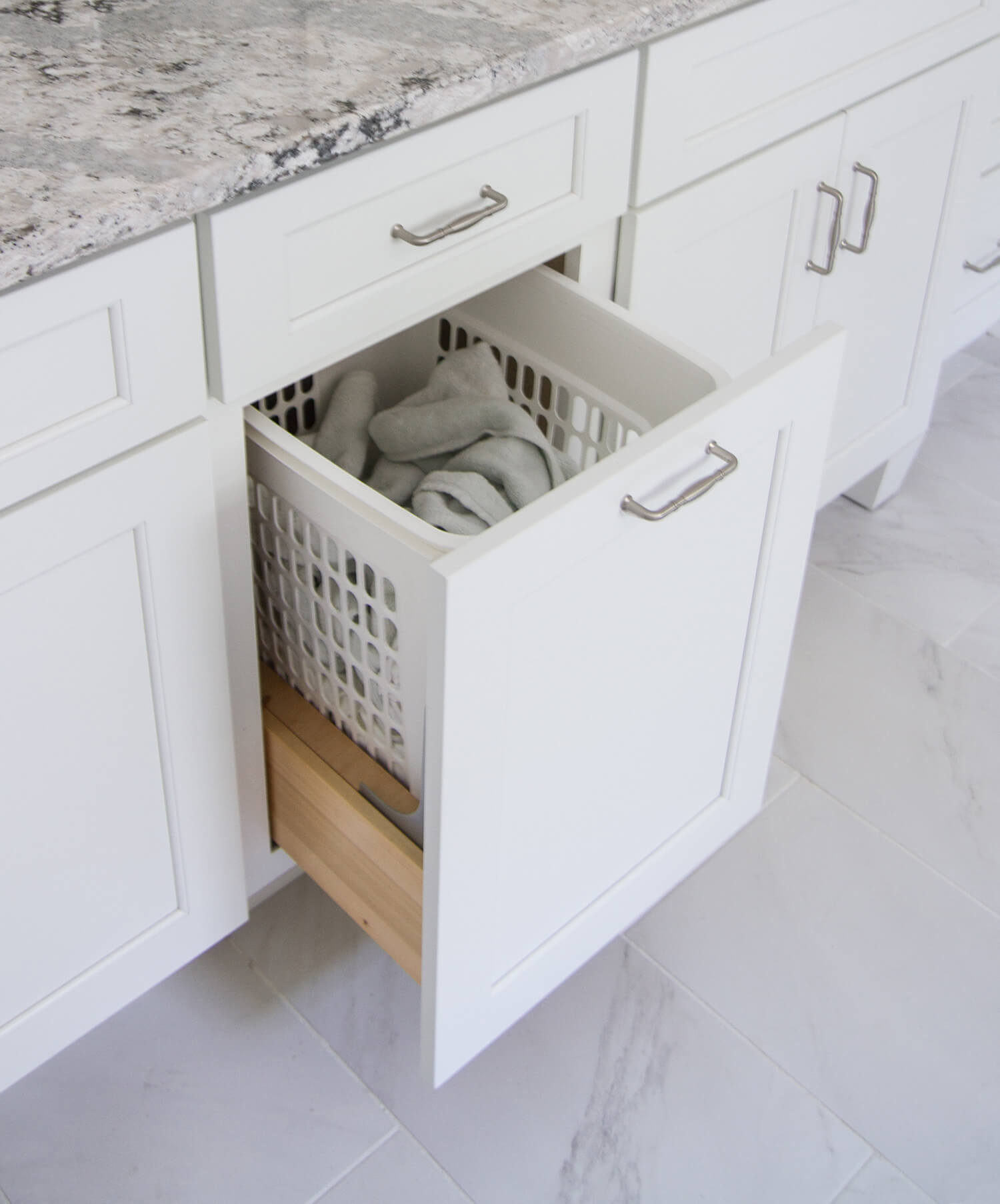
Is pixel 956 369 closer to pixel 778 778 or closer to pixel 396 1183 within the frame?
pixel 778 778

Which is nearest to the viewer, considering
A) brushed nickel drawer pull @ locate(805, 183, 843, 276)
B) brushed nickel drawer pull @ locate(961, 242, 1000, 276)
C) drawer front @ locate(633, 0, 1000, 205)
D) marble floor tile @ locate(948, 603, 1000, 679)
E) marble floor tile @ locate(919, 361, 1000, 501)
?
drawer front @ locate(633, 0, 1000, 205)

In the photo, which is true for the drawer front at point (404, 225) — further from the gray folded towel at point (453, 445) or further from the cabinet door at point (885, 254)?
the cabinet door at point (885, 254)

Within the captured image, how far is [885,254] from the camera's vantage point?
5.09 ft

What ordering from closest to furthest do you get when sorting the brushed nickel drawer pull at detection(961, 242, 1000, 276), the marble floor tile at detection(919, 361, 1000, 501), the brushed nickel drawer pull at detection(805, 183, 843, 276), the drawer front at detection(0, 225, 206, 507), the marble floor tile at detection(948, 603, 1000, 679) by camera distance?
the drawer front at detection(0, 225, 206, 507) < the brushed nickel drawer pull at detection(805, 183, 843, 276) < the marble floor tile at detection(948, 603, 1000, 679) < the brushed nickel drawer pull at detection(961, 242, 1000, 276) < the marble floor tile at detection(919, 361, 1000, 501)

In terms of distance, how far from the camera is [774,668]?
116cm

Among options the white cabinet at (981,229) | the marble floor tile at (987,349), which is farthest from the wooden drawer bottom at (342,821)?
the marble floor tile at (987,349)

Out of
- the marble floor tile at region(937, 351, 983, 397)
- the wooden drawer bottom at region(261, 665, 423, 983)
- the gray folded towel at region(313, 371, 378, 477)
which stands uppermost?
the gray folded towel at region(313, 371, 378, 477)

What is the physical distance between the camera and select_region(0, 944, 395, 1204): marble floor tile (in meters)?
1.17

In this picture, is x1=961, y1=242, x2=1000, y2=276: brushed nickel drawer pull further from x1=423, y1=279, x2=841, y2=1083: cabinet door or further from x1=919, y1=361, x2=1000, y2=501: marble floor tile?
x1=423, y1=279, x2=841, y2=1083: cabinet door

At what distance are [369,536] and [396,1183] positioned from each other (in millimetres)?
606

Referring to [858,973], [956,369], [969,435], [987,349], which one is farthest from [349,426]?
[987,349]

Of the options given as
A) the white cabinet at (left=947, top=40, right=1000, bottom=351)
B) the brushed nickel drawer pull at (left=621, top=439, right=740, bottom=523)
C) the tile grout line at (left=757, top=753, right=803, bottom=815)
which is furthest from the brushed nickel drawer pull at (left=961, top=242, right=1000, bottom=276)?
the brushed nickel drawer pull at (left=621, top=439, right=740, bottom=523)

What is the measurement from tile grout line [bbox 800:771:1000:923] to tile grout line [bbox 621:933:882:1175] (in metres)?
0.30

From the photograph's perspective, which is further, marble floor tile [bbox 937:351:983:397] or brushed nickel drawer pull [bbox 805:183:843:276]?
marble floor tile [bbox 937:351:983:397]
